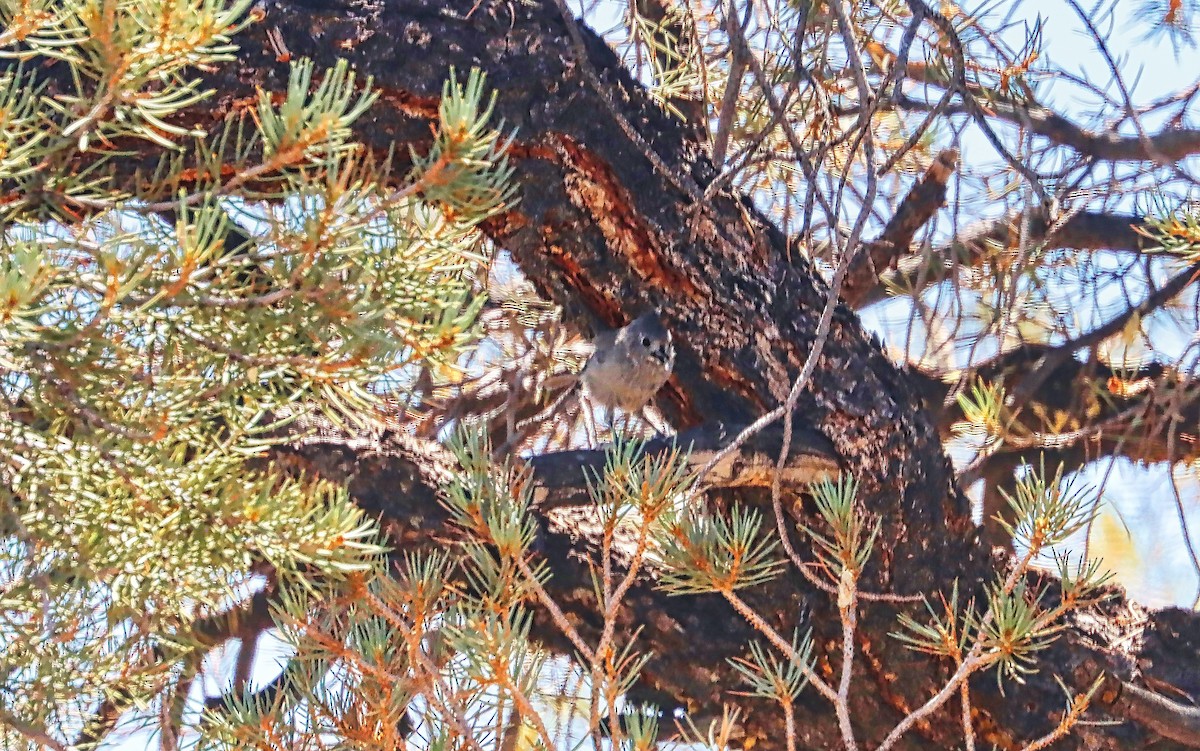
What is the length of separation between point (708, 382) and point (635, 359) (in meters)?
0.10

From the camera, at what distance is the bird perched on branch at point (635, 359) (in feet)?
4.89

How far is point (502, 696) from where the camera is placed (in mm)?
1046

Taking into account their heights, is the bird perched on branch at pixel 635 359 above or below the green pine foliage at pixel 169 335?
above

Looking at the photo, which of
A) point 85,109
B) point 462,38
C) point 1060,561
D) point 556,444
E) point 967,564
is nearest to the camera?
point 85,109

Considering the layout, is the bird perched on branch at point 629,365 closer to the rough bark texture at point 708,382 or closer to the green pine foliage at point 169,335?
the rough bark texture at point 708,382

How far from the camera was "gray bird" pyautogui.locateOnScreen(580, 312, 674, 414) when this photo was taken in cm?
149

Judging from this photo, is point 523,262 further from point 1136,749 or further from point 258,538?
point 1136,749

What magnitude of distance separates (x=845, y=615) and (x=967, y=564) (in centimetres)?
54

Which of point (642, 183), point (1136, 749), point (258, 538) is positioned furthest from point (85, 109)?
point (1136, 749)

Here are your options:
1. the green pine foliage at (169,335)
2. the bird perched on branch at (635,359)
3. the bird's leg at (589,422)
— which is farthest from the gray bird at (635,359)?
the green pine foliage at (169,335)

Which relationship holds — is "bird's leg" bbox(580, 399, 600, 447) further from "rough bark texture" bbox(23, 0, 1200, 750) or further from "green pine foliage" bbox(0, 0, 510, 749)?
"green pine foliage" bbox(0, 0, 510, 749)

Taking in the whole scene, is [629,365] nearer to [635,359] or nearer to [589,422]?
[635,359]

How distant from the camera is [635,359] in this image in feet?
5.02

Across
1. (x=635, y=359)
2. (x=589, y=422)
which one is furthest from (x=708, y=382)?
(x=589, y=422)
